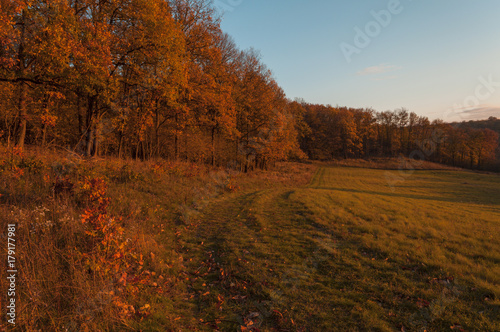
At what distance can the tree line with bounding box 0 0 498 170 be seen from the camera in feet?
40.2

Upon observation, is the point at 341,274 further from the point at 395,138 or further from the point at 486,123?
the point at 486,123

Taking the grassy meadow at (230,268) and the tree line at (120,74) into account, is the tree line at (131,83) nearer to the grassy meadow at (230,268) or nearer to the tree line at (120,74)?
the tree line at (120,74)

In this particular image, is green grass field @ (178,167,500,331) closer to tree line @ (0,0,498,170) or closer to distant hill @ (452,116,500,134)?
tree line @ (0,0,498,170)

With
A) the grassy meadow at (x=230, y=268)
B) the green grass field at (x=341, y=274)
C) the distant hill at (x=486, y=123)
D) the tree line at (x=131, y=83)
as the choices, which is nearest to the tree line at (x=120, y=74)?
the tree line at (x=131, y=83)

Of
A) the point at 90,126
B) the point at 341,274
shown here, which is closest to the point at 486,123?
the point at 341,274

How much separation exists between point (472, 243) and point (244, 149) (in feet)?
84.0

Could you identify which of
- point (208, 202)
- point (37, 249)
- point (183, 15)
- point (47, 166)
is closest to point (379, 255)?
point (37, 249)

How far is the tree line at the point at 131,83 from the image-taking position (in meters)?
12.3

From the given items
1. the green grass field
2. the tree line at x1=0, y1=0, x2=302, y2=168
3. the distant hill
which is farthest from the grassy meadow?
the distant hill

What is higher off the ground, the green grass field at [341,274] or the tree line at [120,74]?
the tree line at [120,74]

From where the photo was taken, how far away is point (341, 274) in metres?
6.35

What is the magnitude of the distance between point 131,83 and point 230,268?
16.3 meters

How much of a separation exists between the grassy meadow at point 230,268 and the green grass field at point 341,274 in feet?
0.12

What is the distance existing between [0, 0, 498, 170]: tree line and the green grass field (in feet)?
37.9
